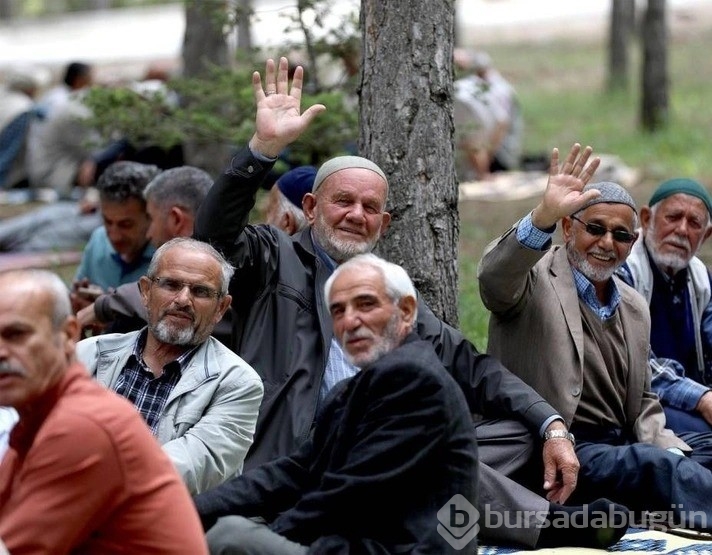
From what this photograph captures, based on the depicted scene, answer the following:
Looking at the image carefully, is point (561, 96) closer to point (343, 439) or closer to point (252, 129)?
point (252, 129)

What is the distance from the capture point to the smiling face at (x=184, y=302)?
5137 mm

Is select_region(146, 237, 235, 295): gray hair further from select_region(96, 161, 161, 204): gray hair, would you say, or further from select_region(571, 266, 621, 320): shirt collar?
select_region(96, 161, 161, 204): gray hair

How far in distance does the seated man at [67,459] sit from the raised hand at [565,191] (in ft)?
7.98

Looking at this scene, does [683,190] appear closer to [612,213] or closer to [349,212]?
[612,213]

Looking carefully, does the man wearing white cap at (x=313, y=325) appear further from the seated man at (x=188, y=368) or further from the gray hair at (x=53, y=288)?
the gray hair at (x=53, y=288)

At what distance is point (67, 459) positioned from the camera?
3.35 metres

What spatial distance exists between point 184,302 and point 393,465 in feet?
4.33

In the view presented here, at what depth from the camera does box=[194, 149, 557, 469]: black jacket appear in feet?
17.9

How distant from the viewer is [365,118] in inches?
264

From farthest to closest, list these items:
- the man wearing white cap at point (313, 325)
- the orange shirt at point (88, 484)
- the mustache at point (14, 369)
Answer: the man wearing white cap at point (313, 325)
the mustache at point (14, 369)
the orange shirt at point (88, 484)

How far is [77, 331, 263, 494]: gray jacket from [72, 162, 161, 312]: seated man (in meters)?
2.45

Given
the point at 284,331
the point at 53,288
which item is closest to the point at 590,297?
the point at 284,331

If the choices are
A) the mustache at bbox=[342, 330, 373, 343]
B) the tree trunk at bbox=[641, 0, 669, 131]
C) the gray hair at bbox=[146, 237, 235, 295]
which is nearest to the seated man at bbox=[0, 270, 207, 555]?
the mustache at bbox=[342, 330, 373, 343]

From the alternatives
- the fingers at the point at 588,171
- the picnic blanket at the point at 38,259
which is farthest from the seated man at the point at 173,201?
the picnic blanket at the point at 38,259
